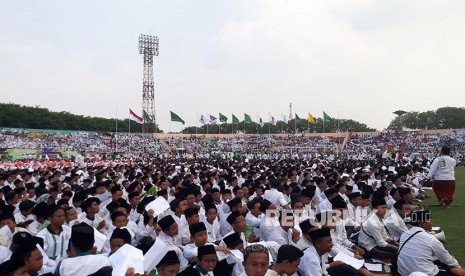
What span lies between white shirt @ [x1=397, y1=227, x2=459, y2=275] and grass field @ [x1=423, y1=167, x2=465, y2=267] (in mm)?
1974

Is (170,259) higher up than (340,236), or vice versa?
(170,259)

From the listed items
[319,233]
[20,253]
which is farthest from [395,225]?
[20,253]

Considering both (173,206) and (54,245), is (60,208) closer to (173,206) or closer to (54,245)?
(54,245)

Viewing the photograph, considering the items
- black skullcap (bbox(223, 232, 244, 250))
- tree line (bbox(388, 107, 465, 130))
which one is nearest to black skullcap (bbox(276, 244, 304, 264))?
black skullcap (bbox(223, 232, 244, 250))

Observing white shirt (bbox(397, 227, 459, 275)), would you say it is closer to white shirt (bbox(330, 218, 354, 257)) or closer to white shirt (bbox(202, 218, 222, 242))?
white shirt (bbox(330, 218, 354, 257))

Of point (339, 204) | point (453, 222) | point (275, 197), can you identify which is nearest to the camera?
point (339, 204)

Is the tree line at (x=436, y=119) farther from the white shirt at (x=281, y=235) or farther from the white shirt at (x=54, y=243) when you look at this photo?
the white shirt at (x=54, y=243)

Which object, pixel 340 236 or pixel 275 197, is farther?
pixel 275 197

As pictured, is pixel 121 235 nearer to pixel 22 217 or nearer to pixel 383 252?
pixel 22 217

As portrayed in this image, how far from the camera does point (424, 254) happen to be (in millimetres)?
5332

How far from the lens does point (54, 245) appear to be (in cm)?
592

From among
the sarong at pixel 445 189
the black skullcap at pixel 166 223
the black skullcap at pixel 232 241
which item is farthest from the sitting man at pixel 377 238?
the sarong at pixel 445 189

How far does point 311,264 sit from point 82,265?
238 centimetres

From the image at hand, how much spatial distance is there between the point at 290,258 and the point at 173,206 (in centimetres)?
387
